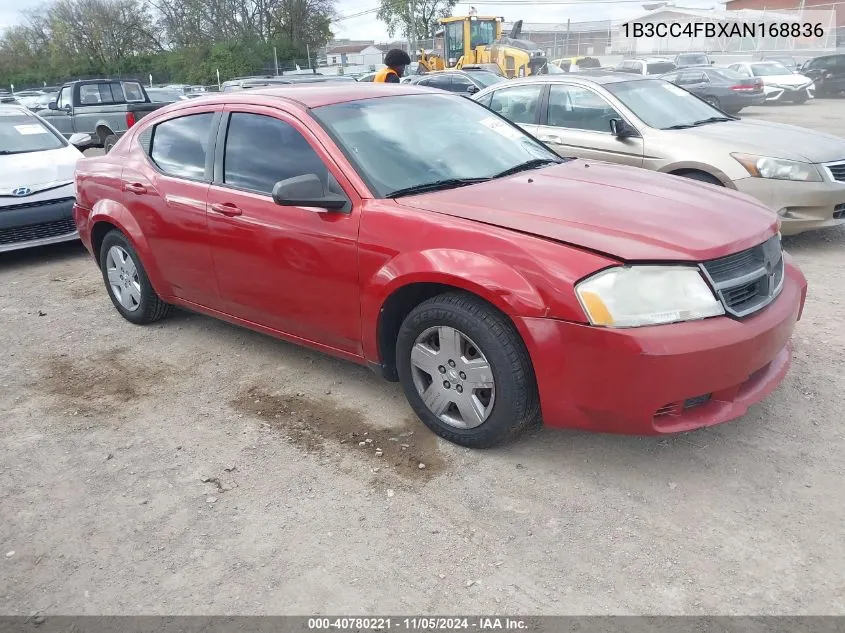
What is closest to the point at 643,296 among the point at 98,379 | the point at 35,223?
the point at 98,379

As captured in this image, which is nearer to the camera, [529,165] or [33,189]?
[529,165]

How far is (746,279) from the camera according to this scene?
9.81 feet

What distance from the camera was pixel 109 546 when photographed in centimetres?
284

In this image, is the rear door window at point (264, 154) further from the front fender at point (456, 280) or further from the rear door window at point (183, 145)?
the front fender at point (456, 280)

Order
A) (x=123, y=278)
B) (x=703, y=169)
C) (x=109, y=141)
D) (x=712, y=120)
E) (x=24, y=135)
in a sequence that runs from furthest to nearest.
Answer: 1. (x=109, y=141)
2. (x=24, y=135)
3. (x=712, y=120)
4. (x=703, y=169)
5. (x=123, y=278)

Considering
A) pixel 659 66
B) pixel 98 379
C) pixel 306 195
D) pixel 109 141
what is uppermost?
pixel 659 66

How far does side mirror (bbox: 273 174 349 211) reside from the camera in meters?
3.37

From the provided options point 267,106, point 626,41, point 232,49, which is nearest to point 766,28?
point 626,41

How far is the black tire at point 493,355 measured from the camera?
3.01 meters

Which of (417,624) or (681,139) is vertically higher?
(681,139)

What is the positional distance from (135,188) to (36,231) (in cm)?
321

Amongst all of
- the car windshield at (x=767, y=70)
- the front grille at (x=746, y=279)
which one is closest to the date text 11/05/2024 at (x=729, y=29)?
the car windshield at (x=767, y=70)

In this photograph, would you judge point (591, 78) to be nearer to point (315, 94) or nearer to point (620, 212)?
point (315, 94)

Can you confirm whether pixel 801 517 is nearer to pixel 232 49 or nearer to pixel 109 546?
pixel 109 546
